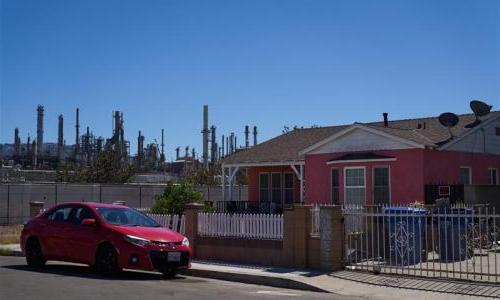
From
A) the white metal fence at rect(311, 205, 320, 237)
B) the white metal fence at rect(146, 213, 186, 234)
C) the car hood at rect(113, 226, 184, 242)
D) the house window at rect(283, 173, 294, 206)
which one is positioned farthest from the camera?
the house window at rect(283, 173, 294, 206)

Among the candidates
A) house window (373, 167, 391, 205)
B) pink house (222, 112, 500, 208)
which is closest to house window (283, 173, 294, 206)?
pink house (222, 112, 500, 208)

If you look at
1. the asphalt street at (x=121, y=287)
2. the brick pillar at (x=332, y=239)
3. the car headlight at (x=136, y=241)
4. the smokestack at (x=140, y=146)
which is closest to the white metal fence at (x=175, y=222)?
the asphalt street at (x=121, y=287)

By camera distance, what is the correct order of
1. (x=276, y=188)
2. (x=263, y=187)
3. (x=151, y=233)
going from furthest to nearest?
1. (x=263, y=187)
2. (x=276, y=188)
3. (x=151, y=233)

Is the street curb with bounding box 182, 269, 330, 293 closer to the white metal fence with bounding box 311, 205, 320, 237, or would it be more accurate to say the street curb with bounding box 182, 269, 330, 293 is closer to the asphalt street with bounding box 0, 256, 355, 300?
the asphalt street with bounding box 0, 256, 355, 300

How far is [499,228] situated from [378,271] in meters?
6.66

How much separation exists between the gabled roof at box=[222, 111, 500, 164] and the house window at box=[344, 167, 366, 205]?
5.67 ft

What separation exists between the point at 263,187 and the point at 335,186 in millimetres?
5965

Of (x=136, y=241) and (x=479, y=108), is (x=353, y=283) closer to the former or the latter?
(x=136, y=241)

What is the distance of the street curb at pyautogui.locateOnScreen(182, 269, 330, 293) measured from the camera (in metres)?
12.4

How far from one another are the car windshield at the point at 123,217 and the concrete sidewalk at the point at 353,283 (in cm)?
153

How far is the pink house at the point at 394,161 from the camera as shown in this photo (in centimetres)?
2238

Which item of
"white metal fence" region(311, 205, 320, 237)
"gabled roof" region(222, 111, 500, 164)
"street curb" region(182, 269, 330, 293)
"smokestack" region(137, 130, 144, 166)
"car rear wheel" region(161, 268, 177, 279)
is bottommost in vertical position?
"street curb" region(182, 269, 330, 293)

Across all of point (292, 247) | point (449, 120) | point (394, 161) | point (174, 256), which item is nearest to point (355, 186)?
point (394, 161)

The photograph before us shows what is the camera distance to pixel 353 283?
12.4 metres
